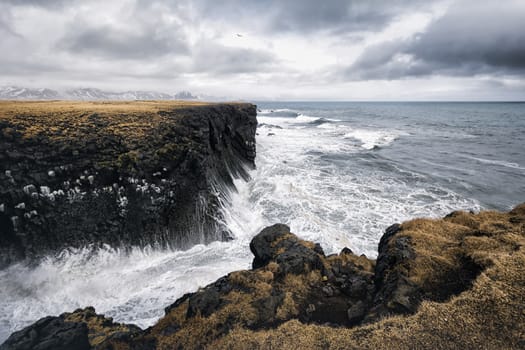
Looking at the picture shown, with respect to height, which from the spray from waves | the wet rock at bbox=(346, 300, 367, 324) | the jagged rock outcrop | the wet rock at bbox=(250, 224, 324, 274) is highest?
the wet rock at bbox=(250, 224, 324, 274)

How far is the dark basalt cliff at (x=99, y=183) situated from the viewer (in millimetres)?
14328

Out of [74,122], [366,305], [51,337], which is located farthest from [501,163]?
[74,122]

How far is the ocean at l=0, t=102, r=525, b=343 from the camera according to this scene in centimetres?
1290

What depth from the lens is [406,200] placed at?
24.5 m

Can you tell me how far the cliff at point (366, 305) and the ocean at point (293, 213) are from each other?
3.58m

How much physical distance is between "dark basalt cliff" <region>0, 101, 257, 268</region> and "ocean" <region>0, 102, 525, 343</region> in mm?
1172

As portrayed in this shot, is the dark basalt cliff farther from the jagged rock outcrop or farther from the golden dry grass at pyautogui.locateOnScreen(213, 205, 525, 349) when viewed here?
the golden dry grass at pyautogui.locateOnScreen(213, 205, 525, 349)

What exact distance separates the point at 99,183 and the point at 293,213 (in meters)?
14.9

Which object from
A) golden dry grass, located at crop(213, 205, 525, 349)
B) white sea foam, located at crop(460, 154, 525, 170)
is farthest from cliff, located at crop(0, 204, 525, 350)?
white sea foam, located at crop(460, 154, 525, 170)

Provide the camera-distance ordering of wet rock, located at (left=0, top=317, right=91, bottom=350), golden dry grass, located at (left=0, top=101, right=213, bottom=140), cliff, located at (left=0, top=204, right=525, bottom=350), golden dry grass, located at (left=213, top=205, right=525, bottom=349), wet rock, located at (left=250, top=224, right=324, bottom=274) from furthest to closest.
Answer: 1. golden dry grass, located at (left=0, top=101, right=213, bottom=140)
2. wet rock, located at (left=250, top=224, right=324, bottom=274)
3. wet rock, located at (left=0, top=317, right=91, bottom=350)
4. cliff, located at (left=0, top=204, right=525, bottom=350)
5. golden dry grass, located at (left=213, top=205, right=525, bottom=349)

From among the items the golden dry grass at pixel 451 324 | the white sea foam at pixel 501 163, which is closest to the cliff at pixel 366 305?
the golden dry grass at pixel 451 324

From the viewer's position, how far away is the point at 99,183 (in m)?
16.1

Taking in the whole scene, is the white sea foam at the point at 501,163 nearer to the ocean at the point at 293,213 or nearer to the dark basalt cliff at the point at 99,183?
the ocean at the point at 293,213

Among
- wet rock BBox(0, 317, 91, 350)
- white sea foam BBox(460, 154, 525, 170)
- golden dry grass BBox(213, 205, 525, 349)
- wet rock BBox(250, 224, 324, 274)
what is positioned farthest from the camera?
white sea foam BBox(460, 154, 525, 170)
